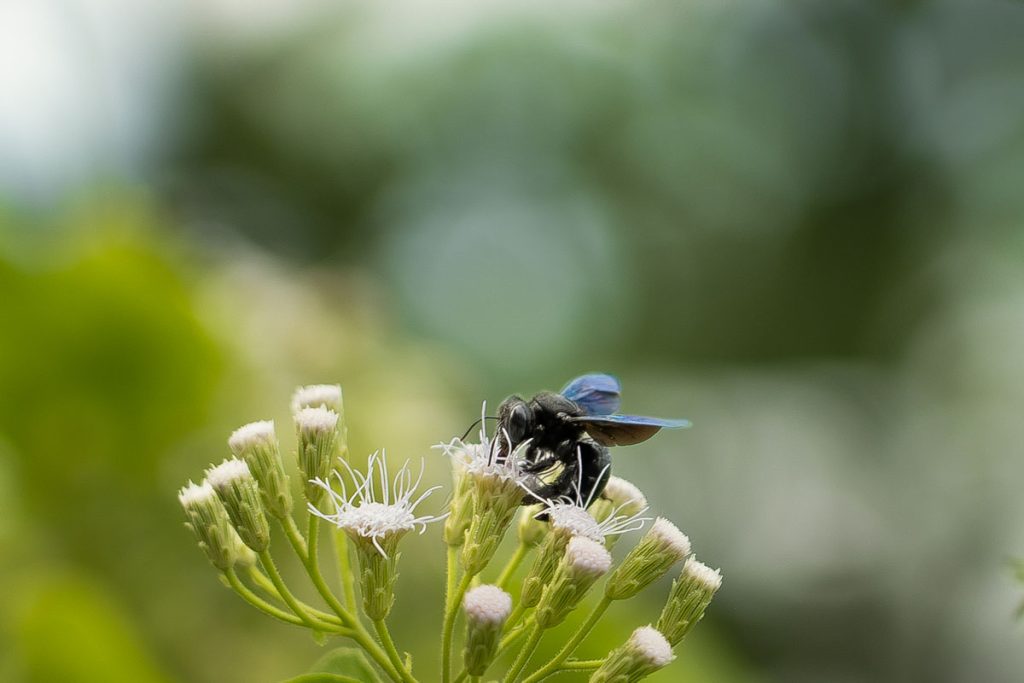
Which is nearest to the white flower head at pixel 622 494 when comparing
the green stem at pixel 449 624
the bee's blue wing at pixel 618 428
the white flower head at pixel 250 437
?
the bee's blue wing at pixel 618 428

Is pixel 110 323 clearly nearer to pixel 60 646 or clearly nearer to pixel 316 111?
pixel 60 646

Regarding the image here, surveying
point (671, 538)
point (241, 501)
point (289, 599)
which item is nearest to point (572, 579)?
point (671, 538)

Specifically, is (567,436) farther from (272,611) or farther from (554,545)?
(272,611)

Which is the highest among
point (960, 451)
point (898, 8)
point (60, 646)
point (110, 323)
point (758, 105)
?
point (898, 8)

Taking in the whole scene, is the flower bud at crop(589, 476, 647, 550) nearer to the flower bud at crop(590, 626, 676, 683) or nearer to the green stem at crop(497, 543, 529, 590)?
the green stem at crop(497, 543, 529, 590)

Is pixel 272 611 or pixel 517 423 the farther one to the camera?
pixel 517 423

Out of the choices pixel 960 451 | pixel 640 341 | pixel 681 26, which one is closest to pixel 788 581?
pixel 960 451

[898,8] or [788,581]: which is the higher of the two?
[898,8]
